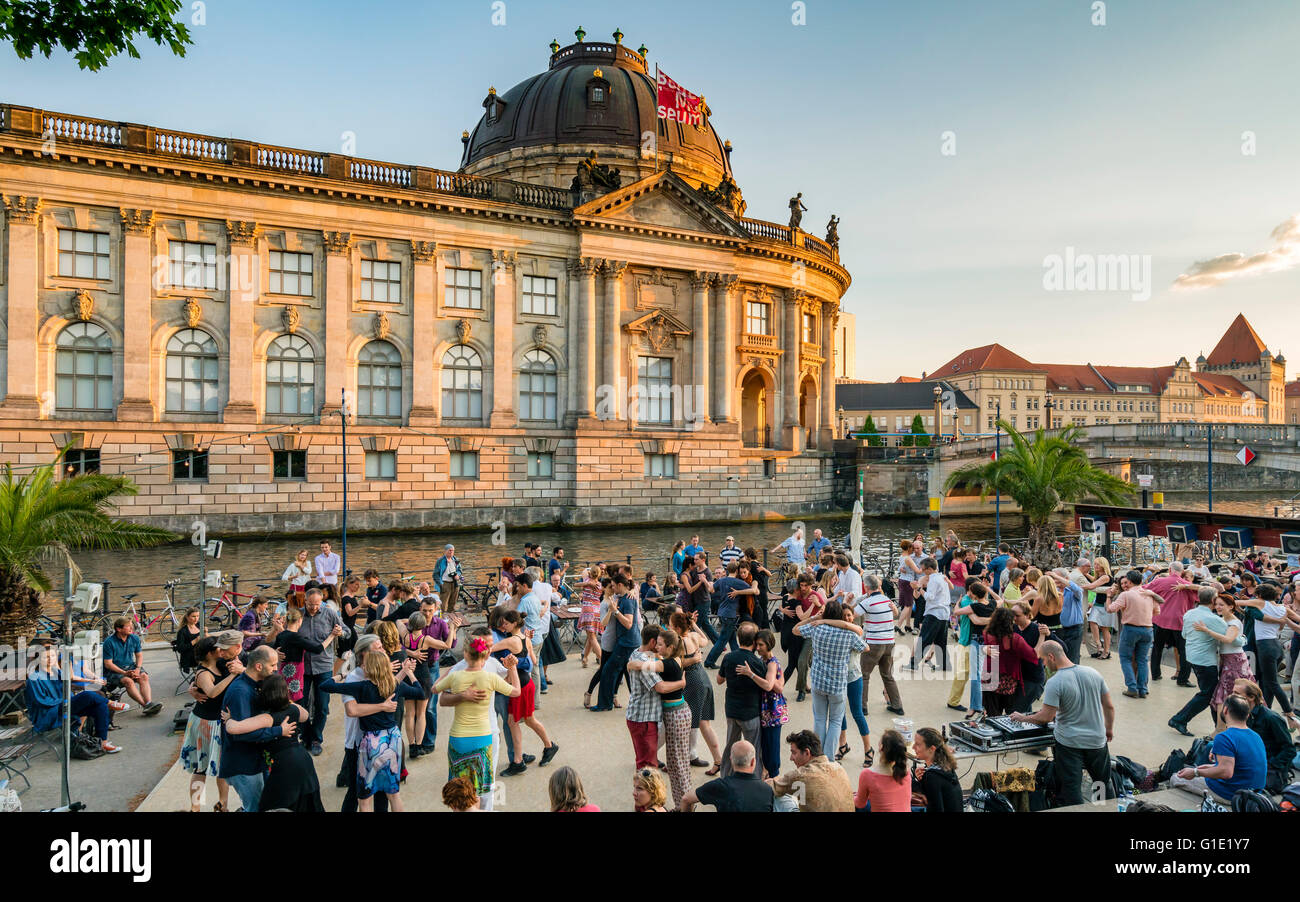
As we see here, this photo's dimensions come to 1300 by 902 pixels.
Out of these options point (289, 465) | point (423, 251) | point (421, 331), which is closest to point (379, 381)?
point (421, 331)

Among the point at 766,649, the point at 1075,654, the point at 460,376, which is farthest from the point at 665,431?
the point at 766,649

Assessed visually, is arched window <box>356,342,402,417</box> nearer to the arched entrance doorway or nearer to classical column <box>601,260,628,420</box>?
classical column <box>601,260,628,420</box>

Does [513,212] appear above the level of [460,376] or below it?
above

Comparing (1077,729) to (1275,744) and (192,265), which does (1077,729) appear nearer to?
(1275,744)

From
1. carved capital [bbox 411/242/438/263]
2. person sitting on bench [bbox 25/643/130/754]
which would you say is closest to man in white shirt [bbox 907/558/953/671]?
person sitting on bench [bbox 25/643/130/754]

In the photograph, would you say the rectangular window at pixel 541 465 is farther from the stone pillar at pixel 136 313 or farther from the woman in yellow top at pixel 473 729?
the woman in yellow top at pixel 473 729

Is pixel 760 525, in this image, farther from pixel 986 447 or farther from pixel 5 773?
pixel 5 773

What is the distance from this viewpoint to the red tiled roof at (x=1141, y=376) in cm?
14288

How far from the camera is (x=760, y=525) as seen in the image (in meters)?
42.0

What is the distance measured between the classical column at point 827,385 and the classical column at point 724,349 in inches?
400

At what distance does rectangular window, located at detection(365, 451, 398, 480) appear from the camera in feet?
118

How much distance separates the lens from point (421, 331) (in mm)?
36906

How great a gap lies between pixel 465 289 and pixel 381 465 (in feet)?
32.0

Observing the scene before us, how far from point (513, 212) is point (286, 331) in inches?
489
